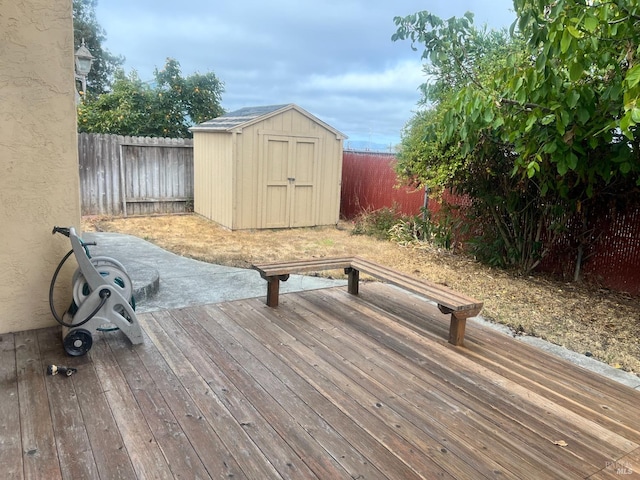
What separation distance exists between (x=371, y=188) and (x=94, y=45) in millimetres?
15684

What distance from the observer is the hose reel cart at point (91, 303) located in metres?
2.77

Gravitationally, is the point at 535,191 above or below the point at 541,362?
above

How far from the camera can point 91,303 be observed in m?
2.81

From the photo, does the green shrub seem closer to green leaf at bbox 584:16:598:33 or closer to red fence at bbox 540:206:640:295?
red fence at bbox 540:206:640:295

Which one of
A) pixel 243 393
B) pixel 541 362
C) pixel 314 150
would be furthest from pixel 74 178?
pixel 314 150

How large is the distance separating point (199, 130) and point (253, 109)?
116 cm

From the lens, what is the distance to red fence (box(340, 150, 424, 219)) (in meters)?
8.78

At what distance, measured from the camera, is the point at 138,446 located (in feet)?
6.52

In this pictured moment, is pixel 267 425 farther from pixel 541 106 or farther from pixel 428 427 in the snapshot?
pixel 541 106

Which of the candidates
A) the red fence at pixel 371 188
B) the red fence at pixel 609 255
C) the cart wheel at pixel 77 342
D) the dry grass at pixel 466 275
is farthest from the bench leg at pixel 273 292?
the red fence at pixel 371 188

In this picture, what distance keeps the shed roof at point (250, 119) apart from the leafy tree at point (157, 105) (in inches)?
108

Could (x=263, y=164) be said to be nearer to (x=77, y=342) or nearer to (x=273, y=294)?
(x=273, y=294)

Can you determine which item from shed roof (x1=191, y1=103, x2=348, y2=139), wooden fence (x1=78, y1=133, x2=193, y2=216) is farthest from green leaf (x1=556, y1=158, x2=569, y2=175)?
wooden fence (x1=78, y1=133, x2=193, y2=216)

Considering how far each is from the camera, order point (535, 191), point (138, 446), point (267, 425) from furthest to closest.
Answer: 1. point (535, 191)
2. point (267, 425)
3. point (138, 446)
